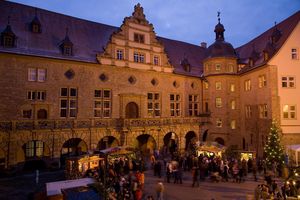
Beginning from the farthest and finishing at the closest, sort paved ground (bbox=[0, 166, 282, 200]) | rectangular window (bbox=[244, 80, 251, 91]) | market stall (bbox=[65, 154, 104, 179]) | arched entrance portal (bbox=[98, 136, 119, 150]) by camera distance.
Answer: rectangular window (bbox=[244, 80, 251, 91]), arched entrance portal (bbox=[98, 136, 119, 150]), market stall (bbox=[65, 154, 104, 179]), paved ground (bbox=[0, 166, 282, 200])

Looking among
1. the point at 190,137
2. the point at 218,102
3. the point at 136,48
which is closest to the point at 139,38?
the point at 136,48

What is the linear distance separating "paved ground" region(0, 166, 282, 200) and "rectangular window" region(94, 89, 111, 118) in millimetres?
8467

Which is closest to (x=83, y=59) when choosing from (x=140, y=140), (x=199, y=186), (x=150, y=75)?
(x=150, y=75)

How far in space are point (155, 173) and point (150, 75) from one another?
13980mm

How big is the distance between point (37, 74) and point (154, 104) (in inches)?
559

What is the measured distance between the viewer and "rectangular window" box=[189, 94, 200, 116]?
35000mm

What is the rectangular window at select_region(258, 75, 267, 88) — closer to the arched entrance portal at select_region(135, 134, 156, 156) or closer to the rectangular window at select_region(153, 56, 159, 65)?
the rectangular window at select_region(153, 56, 159, 65)

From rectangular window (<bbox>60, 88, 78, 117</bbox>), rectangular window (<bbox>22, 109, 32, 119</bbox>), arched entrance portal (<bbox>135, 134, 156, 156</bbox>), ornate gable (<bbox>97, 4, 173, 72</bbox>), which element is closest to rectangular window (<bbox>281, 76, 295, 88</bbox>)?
ornate gable (<bbox>97, 4, 173, 72</bbox>)

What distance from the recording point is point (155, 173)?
2080 cm

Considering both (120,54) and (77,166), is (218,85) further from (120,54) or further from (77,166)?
(77,166)

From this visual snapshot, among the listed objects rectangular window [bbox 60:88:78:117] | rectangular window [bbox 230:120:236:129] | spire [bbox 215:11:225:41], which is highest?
spire [bbox 215:11:225:41]

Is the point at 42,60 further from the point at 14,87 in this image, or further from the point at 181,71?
the point at 181,71

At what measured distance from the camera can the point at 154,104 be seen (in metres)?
31.5

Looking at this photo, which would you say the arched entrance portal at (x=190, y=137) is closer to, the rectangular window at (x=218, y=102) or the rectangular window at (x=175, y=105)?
the rectangular window at (x=175, y=105)
